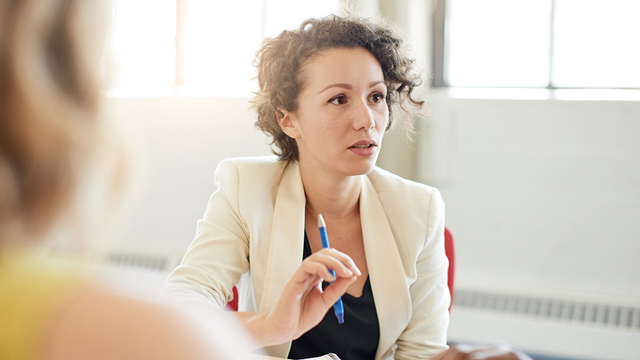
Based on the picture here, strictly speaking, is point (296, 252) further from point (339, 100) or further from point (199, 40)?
point (199, 40)

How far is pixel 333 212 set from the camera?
63.6 inches

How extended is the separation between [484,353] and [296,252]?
745 mm

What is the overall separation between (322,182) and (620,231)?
68.8 inches

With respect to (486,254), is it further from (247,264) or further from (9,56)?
(9,56)

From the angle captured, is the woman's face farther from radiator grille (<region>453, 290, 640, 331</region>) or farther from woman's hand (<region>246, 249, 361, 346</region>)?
radiator grille (<region>453, 290, 640, 331</region>)

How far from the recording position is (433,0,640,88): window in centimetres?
271

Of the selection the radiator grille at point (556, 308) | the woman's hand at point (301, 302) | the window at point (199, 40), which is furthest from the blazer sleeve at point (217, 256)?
the window at point (199, 40)

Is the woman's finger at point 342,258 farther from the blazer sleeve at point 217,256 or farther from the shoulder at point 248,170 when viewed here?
the shoulder at point 248,170

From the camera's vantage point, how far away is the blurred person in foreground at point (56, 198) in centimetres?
38

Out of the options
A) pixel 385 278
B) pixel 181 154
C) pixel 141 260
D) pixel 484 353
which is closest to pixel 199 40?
pixel 181 154

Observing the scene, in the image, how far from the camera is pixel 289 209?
4.98ft

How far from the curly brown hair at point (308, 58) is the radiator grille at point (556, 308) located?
1502 mm

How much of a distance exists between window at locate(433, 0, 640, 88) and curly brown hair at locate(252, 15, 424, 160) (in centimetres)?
137

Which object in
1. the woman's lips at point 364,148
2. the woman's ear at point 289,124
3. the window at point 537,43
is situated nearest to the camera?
the woman's lips at point 364,148
